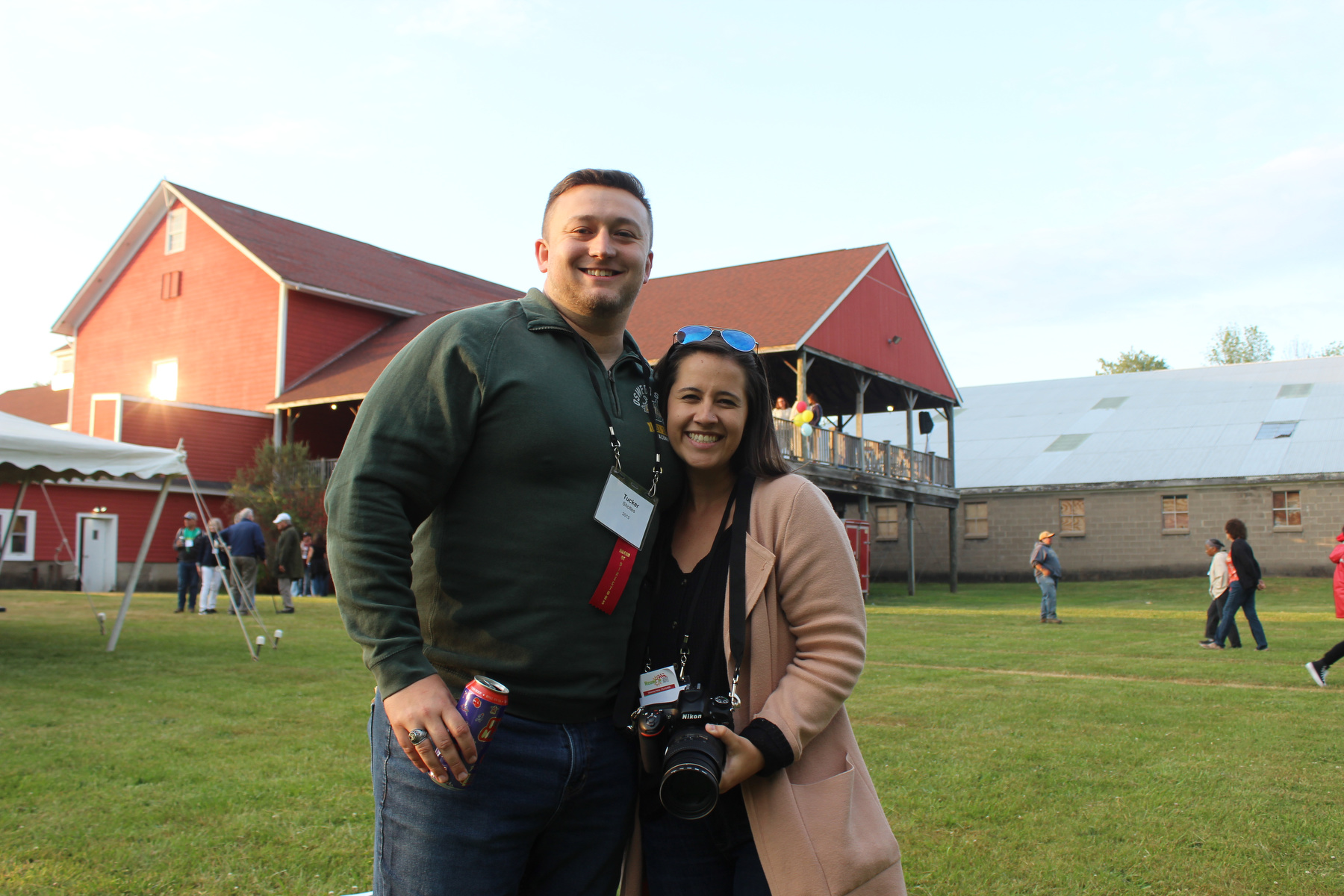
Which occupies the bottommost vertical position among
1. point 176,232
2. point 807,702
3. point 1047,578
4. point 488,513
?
point 1047,578

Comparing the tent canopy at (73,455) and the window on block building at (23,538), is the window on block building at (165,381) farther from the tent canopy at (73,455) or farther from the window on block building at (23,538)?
the tent canopy at (73,455)

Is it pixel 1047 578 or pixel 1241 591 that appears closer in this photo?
pixel 1241 591

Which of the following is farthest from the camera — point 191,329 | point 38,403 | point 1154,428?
point 38,403

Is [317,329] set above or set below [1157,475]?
above

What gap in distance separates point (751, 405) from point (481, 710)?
1040 millimetres

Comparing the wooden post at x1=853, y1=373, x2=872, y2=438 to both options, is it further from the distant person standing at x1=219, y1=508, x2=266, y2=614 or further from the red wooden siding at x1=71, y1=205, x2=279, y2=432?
the red wooden siding at x1=71, y1=205, x2=279, y2=432

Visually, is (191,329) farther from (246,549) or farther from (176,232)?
(246,549)

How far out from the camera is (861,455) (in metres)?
24.8

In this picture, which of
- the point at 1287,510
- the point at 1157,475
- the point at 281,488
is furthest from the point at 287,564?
the point at 1287,510

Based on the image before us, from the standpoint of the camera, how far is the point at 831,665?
7.45 feet

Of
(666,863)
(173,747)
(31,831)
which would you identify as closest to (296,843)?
(31,831)

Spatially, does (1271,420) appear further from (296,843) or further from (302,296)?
(296,843)

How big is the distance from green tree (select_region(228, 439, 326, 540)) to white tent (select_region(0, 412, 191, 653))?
1174 cm

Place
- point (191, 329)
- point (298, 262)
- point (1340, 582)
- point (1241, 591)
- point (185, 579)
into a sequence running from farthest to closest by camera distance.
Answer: point (191, 329) → point (298, 262) → point (185, 579) → point (1241, 591) → point (1340, 582)
